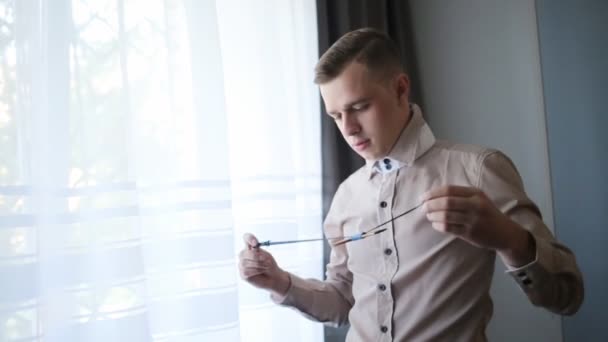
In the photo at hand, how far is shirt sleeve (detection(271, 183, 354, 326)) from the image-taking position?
123cm

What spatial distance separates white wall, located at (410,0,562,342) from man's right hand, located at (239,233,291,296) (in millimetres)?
1172

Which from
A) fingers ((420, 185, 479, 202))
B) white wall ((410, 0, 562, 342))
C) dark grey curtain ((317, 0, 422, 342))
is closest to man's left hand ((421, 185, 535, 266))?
fingers ((420, 185, 479, 202))

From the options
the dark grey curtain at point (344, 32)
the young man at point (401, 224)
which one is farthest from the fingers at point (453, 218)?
the dark grey curtain at point (344, 32)

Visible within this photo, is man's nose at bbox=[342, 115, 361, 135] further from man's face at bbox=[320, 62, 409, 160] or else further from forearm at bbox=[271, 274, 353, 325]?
forearm at bbox=[271, 274, 353, 325]

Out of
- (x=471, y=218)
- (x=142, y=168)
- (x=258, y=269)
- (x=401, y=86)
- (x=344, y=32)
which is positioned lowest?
(x=258, y=269)

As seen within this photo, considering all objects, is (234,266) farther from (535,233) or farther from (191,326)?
(535,233)

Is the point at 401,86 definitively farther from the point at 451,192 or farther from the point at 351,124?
the point at 451,192

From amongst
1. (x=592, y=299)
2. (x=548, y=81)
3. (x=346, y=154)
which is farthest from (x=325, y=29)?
(x=592, y=299)

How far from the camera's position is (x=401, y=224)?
1.10m

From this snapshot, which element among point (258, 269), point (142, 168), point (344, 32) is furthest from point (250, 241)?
point (344, 32)

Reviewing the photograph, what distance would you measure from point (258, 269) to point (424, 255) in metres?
0.42

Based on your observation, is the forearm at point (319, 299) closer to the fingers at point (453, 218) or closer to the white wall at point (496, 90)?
the fingers at point (453, 218)

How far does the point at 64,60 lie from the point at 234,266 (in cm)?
72

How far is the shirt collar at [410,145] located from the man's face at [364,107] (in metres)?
0.03
